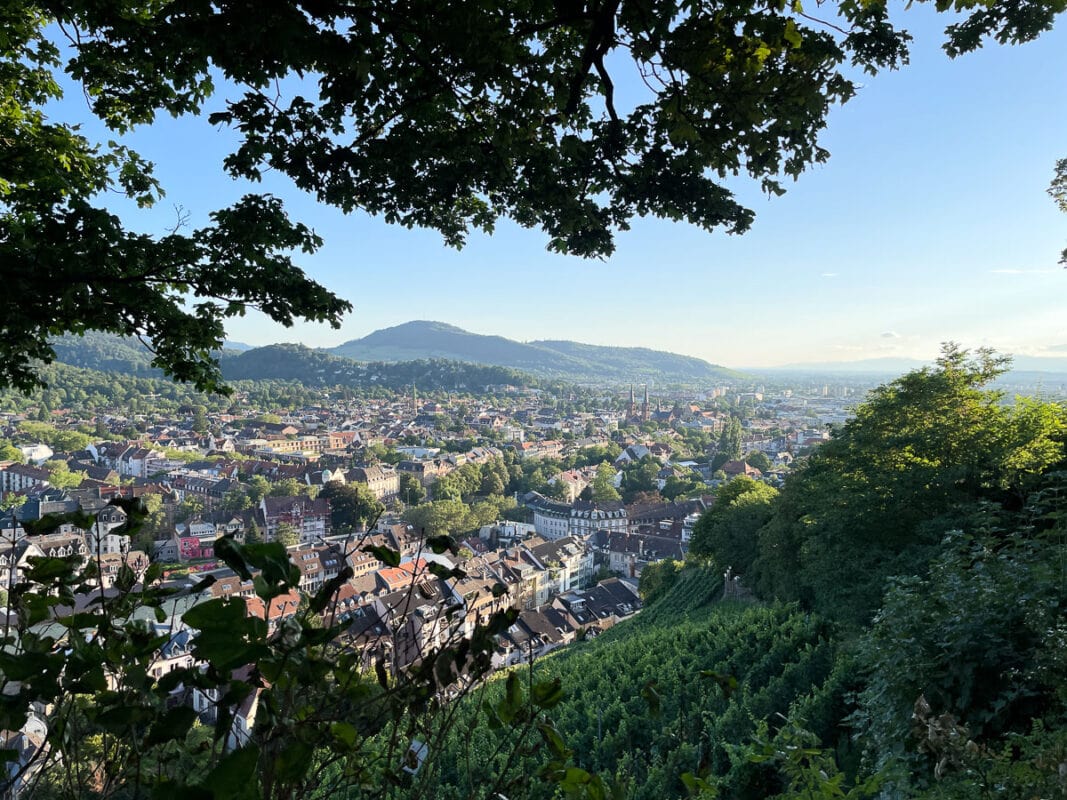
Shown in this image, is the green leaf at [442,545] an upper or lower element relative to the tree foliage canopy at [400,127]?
lower

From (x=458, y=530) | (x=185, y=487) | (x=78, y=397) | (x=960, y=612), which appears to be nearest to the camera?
(x=960, y=612)

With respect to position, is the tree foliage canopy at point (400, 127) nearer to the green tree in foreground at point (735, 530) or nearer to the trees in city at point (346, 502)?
the green tree in foreground at point (735, 530)

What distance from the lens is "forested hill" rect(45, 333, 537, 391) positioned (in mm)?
120688

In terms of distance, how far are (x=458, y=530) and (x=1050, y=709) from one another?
36.0 m

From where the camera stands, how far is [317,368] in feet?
Answer: 436

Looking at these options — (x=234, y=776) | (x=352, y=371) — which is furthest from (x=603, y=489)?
(x=352, y=371)

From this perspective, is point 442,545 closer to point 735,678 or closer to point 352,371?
point 735,678

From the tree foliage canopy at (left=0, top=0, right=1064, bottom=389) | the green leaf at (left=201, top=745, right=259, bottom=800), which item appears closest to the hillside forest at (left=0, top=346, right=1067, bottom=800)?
the green leaf at (left=201, top=745, right=259, bottom=800)

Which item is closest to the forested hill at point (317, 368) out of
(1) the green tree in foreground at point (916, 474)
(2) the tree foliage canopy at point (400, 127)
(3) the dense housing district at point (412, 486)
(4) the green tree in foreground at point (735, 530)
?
(3) the dense housing district at point (412, 486)

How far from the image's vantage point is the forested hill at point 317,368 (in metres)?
121

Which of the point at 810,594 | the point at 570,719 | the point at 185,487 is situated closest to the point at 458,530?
the point at 185,487

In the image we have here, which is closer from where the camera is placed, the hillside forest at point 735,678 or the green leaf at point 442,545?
the hillside forest at point 735,678

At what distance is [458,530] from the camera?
122 feet

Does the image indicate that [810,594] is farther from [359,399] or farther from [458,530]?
[359,399]
